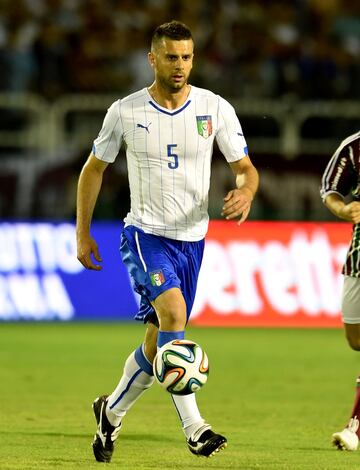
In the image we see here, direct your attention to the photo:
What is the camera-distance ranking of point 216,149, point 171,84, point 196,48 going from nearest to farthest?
1. point 171,84
2. point 216,149
3. point 196,48

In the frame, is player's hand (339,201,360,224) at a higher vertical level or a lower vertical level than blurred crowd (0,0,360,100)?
higher

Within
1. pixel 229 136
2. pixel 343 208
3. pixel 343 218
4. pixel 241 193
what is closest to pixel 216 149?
pixel 343 218

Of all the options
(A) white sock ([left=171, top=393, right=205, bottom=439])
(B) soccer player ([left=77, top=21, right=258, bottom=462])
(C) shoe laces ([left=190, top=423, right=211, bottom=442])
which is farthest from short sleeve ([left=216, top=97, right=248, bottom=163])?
(C) shoe laces ([left=190, top=423, right=211, bottom=442])

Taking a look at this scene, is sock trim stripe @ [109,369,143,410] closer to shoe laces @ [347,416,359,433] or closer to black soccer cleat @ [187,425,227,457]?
black soccer cleat @ [187,425,227,457]

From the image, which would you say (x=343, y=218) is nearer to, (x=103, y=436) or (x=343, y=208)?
(x=343, y=208)

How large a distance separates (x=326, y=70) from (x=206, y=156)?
12.1 m

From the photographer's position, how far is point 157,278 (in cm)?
657

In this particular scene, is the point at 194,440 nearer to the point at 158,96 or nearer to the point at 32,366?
the point at 158,96

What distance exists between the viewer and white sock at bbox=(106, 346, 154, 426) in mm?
6898

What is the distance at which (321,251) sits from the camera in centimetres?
1638

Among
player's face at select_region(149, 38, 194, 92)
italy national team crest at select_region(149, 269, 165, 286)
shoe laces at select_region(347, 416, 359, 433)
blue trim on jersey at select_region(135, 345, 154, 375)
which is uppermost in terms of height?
player's face at select_region(149, 38, 194, 92)

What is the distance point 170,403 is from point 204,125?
3.61 metres

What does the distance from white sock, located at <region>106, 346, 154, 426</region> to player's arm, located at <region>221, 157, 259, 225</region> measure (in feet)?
3.29

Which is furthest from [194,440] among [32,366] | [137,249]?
[32,366]
